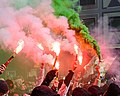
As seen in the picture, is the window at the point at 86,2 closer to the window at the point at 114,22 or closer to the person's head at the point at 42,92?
the window at the point at 114,22

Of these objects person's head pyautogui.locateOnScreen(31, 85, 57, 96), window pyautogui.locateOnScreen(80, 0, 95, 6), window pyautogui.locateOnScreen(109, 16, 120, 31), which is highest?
window pyautogui.locateOnScreen(80, 0, 95, 6)

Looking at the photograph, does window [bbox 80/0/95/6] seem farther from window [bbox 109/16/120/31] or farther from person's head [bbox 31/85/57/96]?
person's head [bbox 31/85/57/96]

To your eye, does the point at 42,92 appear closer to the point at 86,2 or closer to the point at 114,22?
the point at 114,22

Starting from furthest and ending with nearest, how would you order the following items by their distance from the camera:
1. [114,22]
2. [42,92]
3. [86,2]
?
[86,2], [114,22], [42,92]

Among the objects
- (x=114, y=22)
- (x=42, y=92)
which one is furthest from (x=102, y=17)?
(x=42, y=92)

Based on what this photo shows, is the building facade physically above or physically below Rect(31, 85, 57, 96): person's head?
above

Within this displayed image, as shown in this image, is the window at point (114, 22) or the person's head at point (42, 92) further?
the window at point (114, 22)

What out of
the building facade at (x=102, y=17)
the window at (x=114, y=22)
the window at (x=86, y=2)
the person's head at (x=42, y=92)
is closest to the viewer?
the person's head at (x=42, y=92)

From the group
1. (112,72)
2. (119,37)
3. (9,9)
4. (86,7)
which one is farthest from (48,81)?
(86,7)

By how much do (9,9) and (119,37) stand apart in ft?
15.5

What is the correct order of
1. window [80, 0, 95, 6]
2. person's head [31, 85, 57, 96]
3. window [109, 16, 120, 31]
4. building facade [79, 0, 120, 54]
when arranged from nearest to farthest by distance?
person's head [31, 85, 57, 96] → building facade [79, 0, 120, 54] → window [109, 16, 120, 31] → window [80, 0, 95, 6]

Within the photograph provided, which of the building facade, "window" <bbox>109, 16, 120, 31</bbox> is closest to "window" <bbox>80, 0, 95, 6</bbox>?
the building facade

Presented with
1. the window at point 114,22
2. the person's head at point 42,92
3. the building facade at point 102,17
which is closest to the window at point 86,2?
the building facade at point 102,17

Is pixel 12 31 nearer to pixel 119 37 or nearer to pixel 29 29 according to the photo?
pixel 29 29
